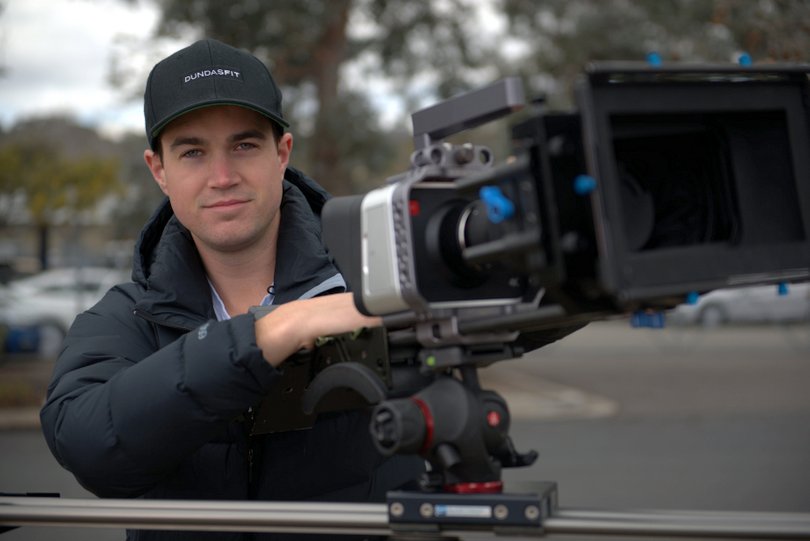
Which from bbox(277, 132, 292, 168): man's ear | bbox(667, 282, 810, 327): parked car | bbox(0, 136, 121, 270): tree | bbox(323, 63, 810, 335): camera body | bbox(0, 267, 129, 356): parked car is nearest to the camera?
bbox(323, 63, 810, 335): camera body

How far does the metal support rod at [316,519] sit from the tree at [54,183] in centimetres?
2842

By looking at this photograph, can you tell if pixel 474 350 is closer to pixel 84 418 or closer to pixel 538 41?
pixel 84 418

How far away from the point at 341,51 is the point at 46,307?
9612mm

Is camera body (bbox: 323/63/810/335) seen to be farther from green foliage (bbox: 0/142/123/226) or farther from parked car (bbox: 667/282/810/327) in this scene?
green foliage (bbox: 0/142/123/226)

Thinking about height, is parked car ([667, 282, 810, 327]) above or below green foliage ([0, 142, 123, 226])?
below

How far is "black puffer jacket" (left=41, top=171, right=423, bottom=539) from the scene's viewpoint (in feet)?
6.22

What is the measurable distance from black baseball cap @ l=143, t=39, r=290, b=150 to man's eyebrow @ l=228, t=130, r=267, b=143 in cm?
5

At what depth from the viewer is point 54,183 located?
3381 centimetres

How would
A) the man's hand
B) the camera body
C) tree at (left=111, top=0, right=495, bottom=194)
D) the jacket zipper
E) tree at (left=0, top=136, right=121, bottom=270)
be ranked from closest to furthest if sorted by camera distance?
1. the camera body
2. the man's hand
3. the jacket zipper
4. tree at (left=111, top=0, right=495, bottom=194)
5. tree at (left=0, top=136, right=121, bottom=270)

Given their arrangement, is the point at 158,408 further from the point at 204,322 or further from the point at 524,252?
the point at 524,252

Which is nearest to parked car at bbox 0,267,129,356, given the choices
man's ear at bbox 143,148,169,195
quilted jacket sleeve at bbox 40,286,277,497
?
man's ear at bbox 143,148,169,195

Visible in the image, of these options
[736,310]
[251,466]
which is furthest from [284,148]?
[736,310]

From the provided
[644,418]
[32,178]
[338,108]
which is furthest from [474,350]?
[32,178]

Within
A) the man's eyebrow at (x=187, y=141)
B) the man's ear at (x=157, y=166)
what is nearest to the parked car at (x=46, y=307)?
the man's ear at (x=157, y=166)
